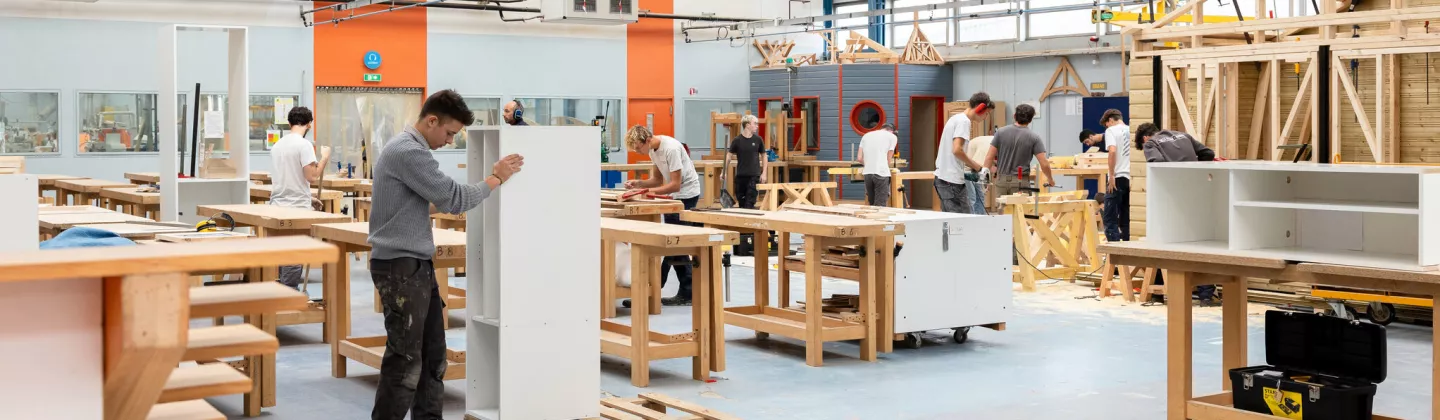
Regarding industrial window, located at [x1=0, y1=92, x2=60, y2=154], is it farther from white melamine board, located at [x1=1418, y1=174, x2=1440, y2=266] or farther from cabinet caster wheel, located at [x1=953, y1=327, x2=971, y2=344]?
white melamine board, located at [x1=1418, y1=174, x2=1440, y2=266]

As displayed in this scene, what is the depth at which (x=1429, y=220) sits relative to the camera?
4992 millimetres

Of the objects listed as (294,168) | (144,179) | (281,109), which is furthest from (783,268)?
(281,109)

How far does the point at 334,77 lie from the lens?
771 inches

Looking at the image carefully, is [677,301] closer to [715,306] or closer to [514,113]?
[514,113]

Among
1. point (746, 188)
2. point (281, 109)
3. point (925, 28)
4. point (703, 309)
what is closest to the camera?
point (703, 309)

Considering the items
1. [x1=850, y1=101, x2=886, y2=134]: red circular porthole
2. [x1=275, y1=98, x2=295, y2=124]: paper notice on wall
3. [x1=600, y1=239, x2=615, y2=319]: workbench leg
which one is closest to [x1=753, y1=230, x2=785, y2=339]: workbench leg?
[x1=600, y1=239, x2=615, y2=319]: workbench leg

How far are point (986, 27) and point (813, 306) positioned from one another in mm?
15476

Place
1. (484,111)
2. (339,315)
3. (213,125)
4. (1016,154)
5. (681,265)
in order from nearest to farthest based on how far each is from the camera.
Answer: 1. (339,315)
2. (213,125)
3. (681,265)
4. (1016,154)
5. (484,111)

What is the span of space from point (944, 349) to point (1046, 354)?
0.61 metres

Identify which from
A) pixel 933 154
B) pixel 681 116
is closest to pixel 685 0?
pixel 681 116

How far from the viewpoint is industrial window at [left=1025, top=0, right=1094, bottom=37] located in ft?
68.7

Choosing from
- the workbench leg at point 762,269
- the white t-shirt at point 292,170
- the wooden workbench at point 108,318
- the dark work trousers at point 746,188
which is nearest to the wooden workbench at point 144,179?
the white t-shirt at point 292,170

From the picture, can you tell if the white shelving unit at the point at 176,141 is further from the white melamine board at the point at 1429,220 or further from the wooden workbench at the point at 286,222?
the white melamine board at the point at 1429,220

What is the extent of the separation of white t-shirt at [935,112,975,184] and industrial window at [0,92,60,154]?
1153 cm
